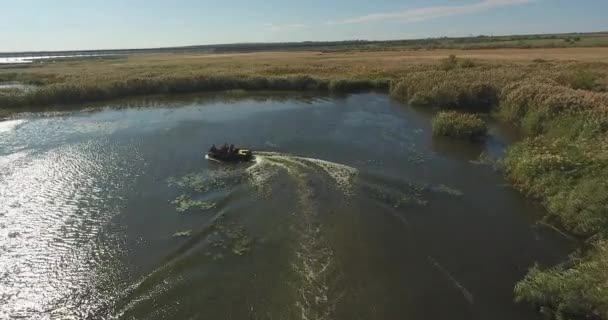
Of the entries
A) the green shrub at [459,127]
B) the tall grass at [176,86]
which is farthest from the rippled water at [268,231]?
the tall grass at [176,86]

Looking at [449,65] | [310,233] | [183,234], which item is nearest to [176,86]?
[449,65]

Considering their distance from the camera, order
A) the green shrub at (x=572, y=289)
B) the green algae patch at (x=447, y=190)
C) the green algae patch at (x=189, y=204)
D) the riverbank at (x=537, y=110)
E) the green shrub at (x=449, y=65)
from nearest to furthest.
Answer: the green shrub at (x=572, y=289), the riverbank at (x=537, y=110), the green algae patch at (x=189, y=204), the green algae patch at (x=447, y=190), the green shrub at (x=449, y=65)

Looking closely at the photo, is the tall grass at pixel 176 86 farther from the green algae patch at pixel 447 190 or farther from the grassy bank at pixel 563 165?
the green algae patch at pixel 447 190

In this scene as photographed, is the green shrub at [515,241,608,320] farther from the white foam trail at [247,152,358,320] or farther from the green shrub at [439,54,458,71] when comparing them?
the green shrub at [439,54,458,71]

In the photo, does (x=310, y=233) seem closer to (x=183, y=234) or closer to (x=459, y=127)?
(x=183, y=234)

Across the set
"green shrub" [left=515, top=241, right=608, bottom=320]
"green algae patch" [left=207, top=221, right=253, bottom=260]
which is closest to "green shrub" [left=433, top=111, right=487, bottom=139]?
"green shrub" [left=515, top=241, right=608, bottom=320]

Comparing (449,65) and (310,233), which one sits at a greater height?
(449,65)
